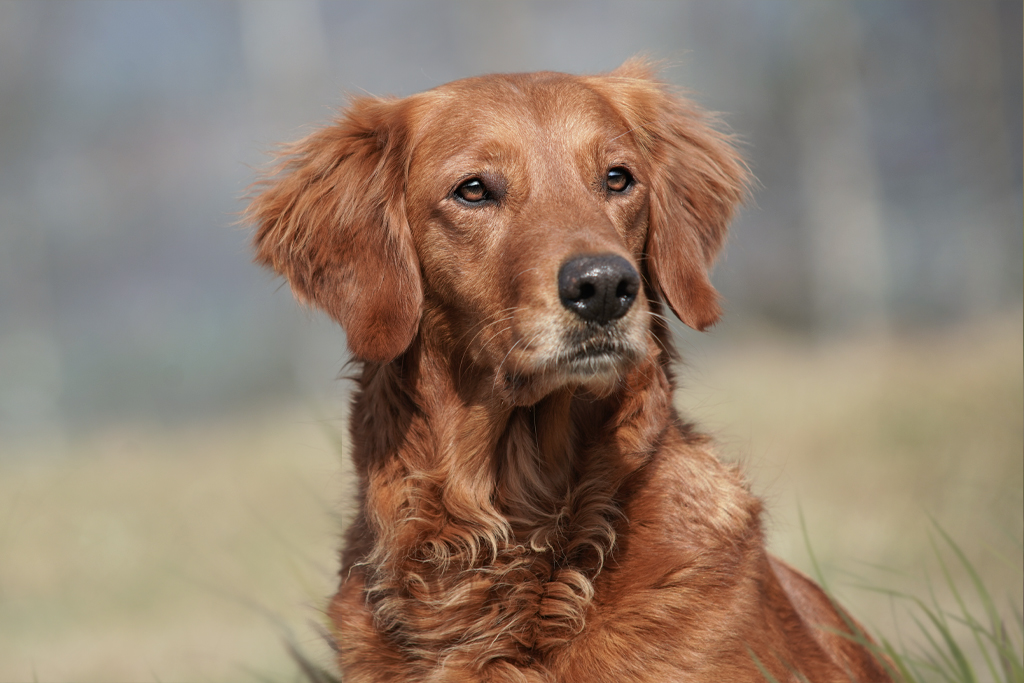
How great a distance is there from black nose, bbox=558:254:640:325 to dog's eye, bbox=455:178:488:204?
1.71 ft

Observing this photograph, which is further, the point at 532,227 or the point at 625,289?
the point at 532,227

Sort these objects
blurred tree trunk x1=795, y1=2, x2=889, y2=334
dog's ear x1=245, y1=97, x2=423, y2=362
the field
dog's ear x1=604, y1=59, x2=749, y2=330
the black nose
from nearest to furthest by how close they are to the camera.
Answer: the black nose
dog's ear x1=245, y1=97, x2=423, y2=362
dog's ear x1=604, y1=59, x2=749, y2=330
the field
blurred tree trunk x1=795, y1=2, x2=889, y2=334

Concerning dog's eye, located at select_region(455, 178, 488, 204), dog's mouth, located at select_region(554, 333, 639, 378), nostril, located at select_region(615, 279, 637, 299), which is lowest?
dog's mouth, located at select_region(554, 333, 639, 378)

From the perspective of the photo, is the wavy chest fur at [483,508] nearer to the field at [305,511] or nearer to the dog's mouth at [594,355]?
the dog's mouth at [594,355]

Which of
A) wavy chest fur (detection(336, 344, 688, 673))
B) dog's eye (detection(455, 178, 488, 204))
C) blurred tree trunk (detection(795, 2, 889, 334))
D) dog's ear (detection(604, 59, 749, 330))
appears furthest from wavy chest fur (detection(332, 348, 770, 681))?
blurred tree trunk (detection(795, 2, 889, 334))

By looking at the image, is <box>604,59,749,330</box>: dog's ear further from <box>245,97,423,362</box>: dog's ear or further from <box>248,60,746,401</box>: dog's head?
<box>245,97,423,362</box>: dog's ear

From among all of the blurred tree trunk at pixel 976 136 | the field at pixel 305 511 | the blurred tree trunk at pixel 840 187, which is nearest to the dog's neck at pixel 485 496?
the field at pixel 305 511

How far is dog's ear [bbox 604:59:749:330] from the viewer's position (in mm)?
3156

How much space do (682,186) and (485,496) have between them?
1.33 metres

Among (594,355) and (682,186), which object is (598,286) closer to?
(594,355)

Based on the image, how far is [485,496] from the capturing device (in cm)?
286

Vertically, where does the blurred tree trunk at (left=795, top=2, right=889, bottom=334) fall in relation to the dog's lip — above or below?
below

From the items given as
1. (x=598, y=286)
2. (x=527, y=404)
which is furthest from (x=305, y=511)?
(x=598, y=286)

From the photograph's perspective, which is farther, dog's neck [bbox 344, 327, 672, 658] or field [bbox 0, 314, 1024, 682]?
field [bbox 0, 314, 1024, 682]
